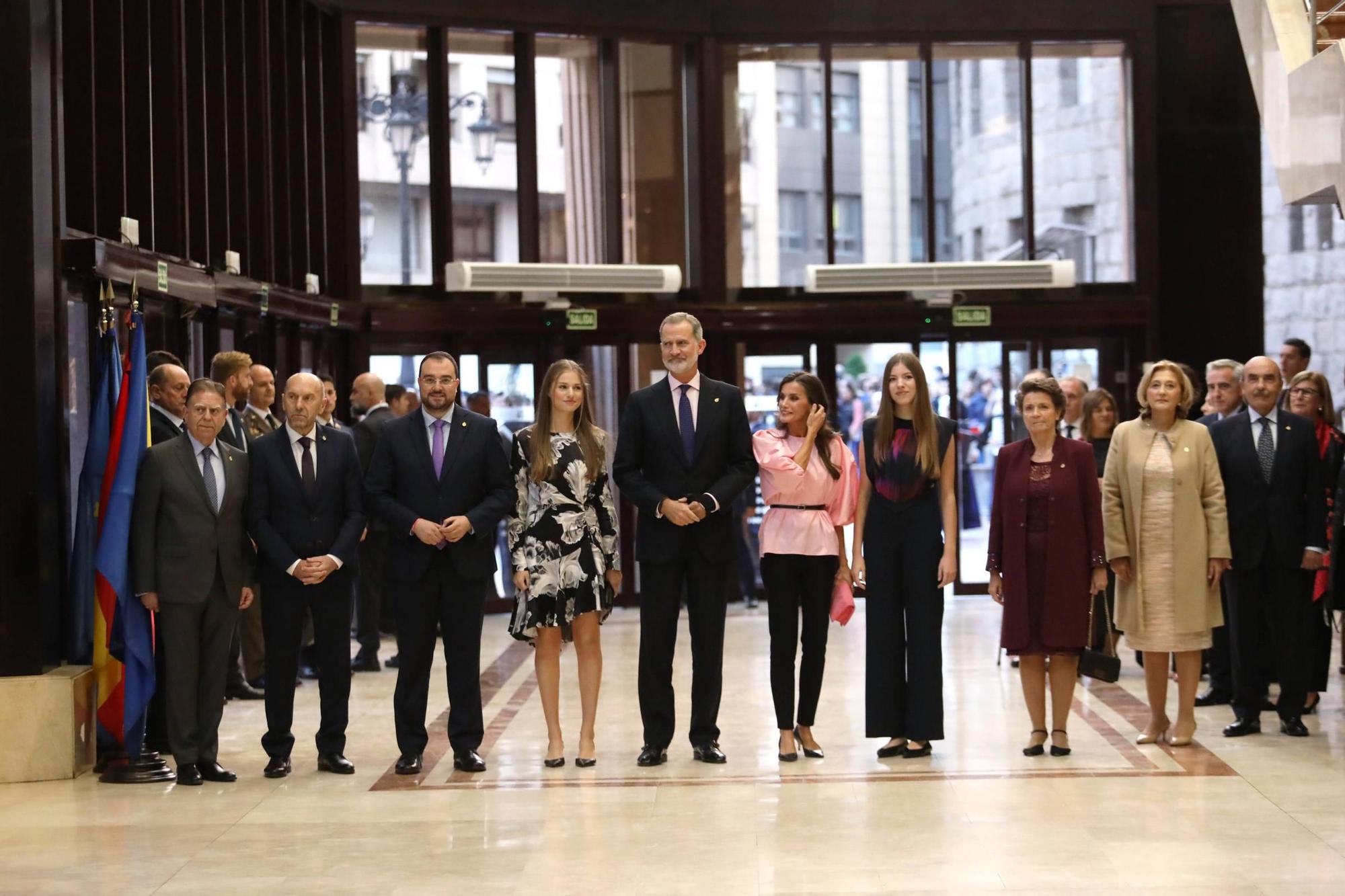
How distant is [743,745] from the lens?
23.0 feet

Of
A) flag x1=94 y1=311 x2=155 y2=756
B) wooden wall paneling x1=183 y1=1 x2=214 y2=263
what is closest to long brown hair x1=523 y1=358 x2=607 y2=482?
flag x1=94 y1=311 x2=155 y2=756

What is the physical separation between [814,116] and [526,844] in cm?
866

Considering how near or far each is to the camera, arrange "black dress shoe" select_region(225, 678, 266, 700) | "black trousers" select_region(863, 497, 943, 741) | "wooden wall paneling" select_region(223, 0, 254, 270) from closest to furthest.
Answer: "black trousers" select_region(863, 497, 943, 741) < "black dress shoe" select_region(225, 678, 266, 700) < "wooden wall paneling" select_region(223, 0, 254, 270)

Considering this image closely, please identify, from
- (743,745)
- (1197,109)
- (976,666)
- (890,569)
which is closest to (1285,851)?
(890,569)

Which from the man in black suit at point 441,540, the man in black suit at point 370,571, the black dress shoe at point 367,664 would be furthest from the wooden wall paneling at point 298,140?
the man in black suit at point 441,540

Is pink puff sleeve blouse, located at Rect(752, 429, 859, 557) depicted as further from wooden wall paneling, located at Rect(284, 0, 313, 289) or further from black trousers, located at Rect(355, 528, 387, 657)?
wooden wall paneling, located at Rect(284, 0, 313, 289)

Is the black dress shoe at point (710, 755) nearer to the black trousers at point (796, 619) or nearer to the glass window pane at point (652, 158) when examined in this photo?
the black trousers at point (796, 619)

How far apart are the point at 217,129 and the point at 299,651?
163 inches

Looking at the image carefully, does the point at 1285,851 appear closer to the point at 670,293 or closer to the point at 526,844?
the point at 526,844

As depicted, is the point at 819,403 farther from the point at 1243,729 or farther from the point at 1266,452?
the point at 1243,729

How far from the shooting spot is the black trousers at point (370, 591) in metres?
9.48

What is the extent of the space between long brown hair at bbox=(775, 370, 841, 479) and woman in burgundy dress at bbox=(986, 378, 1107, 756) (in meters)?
0.66

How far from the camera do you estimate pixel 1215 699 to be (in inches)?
311

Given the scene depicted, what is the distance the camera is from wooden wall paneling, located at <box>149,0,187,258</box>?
877 cm
